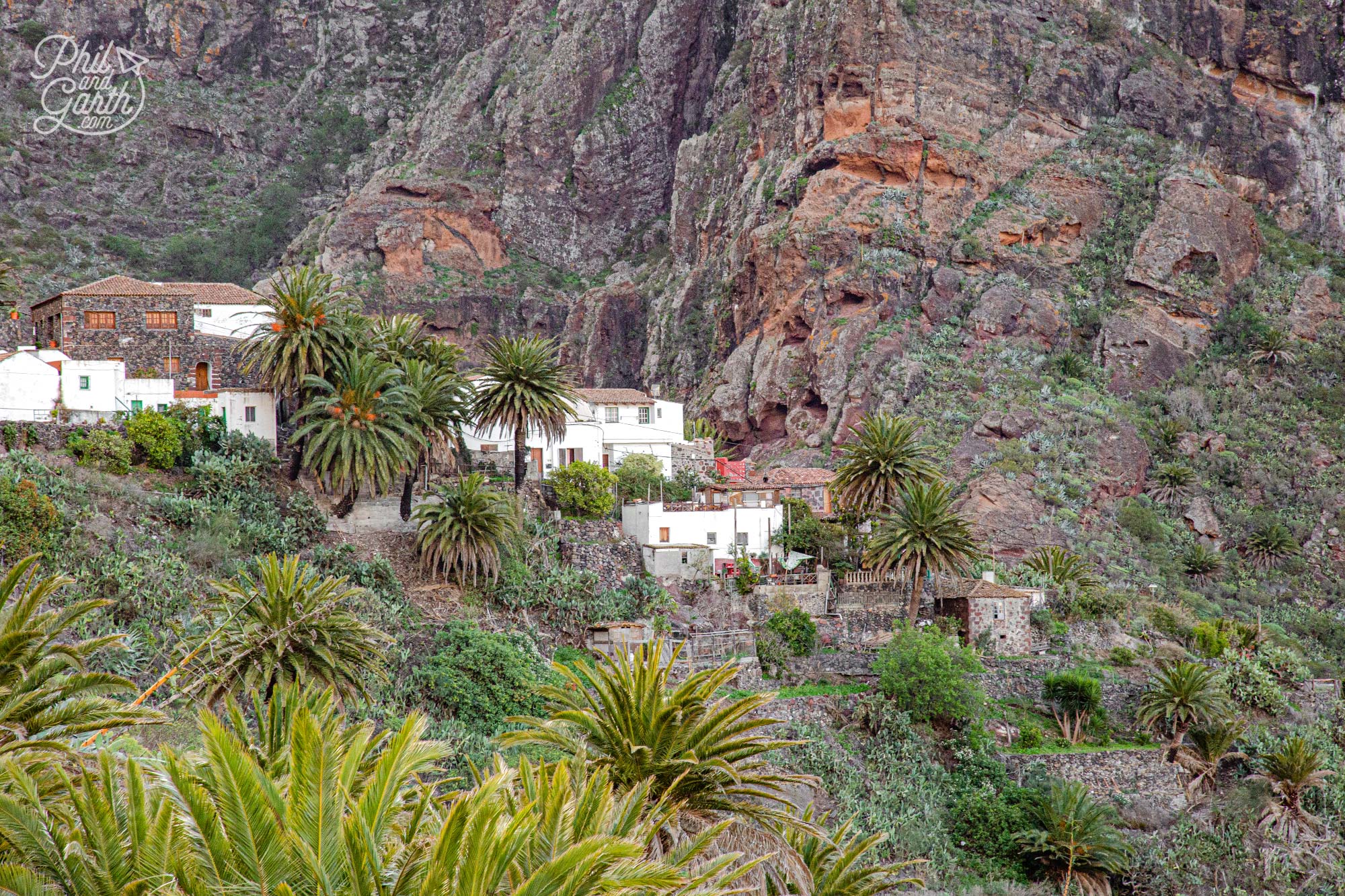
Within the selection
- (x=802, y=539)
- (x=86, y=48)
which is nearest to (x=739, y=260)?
(x=802, y=539)

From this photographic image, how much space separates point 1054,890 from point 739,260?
60630 mm

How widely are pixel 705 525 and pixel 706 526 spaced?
93 millimetres

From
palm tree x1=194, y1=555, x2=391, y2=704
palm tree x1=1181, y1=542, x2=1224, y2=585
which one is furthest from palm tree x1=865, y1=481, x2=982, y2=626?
palm tree x1=194, y1=555, x2=391, y2=704

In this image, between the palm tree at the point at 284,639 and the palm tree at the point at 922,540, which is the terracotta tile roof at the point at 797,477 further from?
the palm tree at the point at 284,639

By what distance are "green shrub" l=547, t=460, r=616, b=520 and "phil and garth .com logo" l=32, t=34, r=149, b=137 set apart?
89091 millimetres

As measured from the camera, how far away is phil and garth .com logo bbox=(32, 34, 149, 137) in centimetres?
11244

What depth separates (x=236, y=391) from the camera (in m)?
45.1

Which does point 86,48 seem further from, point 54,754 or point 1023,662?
point 54,754

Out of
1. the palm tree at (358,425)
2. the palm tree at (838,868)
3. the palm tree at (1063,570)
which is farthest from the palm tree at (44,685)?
the palm tree at (1063,570)

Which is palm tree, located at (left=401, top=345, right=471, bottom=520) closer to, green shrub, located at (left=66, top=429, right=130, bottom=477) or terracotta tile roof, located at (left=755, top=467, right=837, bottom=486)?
green shrub, located at (left=66, top=429, right=130, bottom=477)

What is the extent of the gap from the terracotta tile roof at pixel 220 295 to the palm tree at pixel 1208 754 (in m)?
43.1

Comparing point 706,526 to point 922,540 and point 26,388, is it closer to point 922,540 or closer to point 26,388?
point 922,540

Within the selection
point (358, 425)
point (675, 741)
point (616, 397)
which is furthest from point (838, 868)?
point (616, 397)

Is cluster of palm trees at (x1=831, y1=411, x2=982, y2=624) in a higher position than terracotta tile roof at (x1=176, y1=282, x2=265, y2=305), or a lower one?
lower
